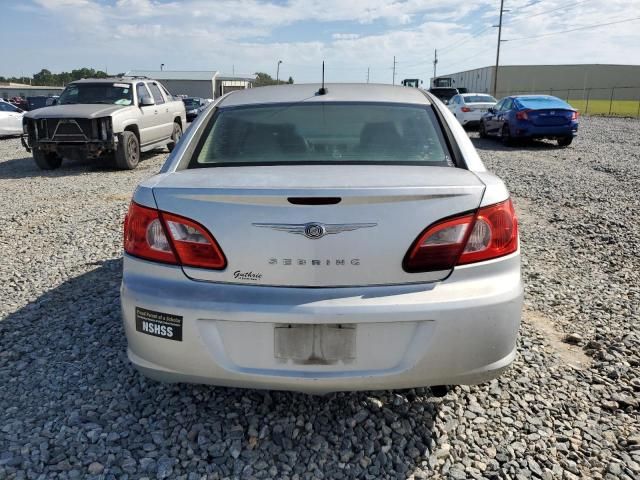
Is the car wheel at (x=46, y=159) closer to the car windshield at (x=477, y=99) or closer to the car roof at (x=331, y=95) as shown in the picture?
the car roof at (x=331, y=95)

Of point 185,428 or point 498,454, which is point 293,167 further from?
point 498,454

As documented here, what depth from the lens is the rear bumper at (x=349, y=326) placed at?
2082 millimetres

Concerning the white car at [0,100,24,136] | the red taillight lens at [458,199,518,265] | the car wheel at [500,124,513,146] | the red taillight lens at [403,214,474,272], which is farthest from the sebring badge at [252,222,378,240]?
the white car at [0,100,24,136]

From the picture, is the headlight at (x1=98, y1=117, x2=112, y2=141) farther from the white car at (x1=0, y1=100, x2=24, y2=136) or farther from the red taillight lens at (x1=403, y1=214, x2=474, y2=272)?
the white car at (x1=0, y1=100, x2=24, y2=136)

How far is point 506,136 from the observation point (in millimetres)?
15805

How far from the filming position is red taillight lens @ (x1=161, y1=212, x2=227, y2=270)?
7.08ft

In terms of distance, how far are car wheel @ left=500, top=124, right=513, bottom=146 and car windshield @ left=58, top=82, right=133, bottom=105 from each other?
10.5m

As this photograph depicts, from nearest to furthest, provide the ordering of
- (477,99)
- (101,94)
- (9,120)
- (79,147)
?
1. (79,147)
2. (101,94)
3. (9,120)
4. (477,99)

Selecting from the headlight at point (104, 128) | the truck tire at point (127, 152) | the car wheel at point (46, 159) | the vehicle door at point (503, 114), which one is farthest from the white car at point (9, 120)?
the vehicle door at point (503, 114)

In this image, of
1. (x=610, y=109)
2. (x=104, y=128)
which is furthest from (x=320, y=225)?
(x=610, y=109)

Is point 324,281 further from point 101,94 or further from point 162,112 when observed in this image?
point 162,112

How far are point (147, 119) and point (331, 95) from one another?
10045 millimetres

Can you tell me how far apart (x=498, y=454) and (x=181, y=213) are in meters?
1.77

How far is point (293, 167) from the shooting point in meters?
2.53
